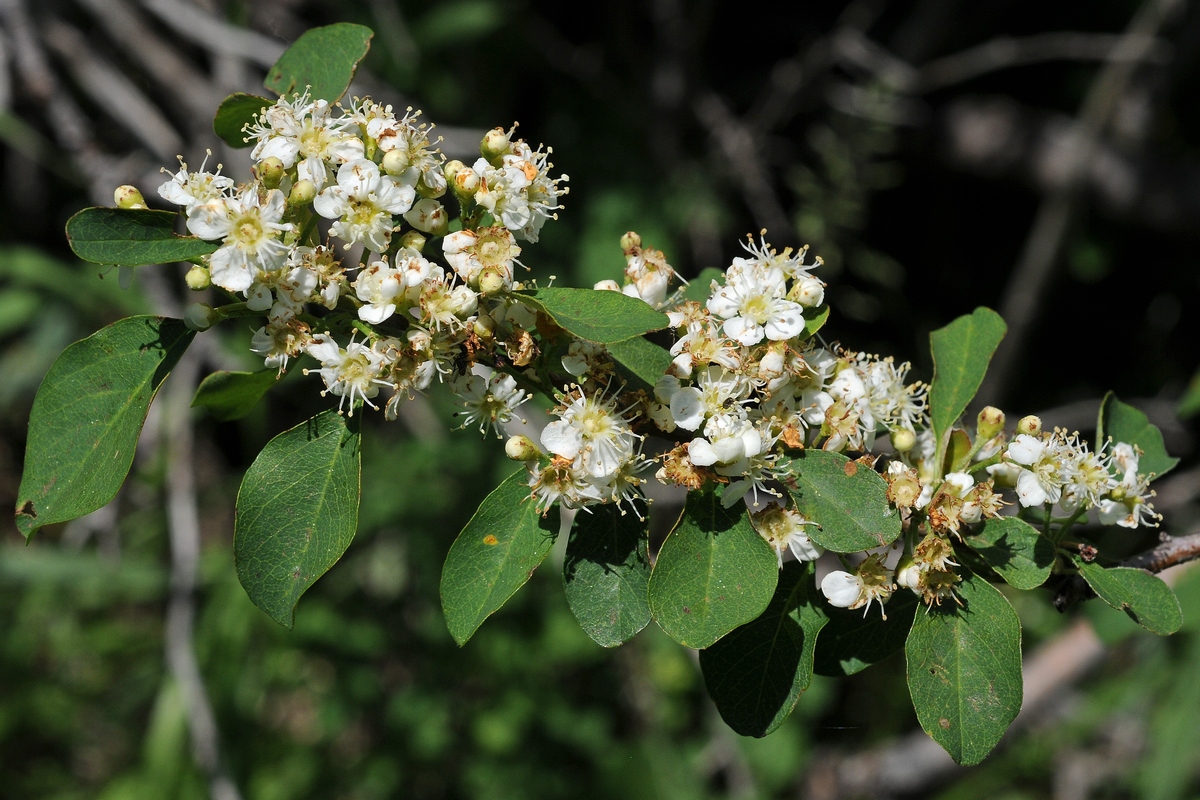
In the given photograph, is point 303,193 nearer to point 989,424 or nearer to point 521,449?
point 521,449

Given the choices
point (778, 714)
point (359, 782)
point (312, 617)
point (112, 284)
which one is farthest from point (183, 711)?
point (778, 714)

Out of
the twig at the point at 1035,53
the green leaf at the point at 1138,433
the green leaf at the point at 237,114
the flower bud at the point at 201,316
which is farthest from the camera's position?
the twig at the point at 1035,53

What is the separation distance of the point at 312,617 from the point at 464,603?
7.95 feet

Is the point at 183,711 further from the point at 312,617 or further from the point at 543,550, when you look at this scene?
the point at 543,550

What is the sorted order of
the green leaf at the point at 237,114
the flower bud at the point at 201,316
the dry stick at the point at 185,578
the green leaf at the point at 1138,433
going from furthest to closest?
the dry stick at the point at 185,578 < the green leaf at the point at 1138,433 < the green leaf at the point at 237,114 < the flower bud at the point at 201,316

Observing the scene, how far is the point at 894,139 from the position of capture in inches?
141

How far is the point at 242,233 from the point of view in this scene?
0.98m

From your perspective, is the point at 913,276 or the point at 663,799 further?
the point at 913,276

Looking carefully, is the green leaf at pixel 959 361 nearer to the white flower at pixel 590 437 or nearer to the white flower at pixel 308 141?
the white flower at pixel 590 437

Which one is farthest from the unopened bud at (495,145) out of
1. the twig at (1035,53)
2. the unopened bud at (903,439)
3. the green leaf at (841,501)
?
the twig at (1035,53)

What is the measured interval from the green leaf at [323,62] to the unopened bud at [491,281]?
1.29ft

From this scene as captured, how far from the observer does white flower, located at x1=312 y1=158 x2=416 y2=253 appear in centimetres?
100

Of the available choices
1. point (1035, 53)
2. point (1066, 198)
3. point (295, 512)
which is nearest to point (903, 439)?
point (295, 512)

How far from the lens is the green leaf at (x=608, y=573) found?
3.34 feet
